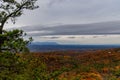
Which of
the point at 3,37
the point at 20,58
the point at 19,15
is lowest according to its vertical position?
the point at 20,58

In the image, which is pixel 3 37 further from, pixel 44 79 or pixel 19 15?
pixel 44 79

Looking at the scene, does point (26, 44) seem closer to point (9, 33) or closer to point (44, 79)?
point (9, 33)

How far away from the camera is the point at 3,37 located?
27.6m

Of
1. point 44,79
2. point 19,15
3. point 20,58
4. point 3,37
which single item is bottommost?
point 44,79

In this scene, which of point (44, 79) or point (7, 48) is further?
point (44, 79)

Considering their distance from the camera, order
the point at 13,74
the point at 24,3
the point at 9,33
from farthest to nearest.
Answer: the point at 24,3 < the point at 13,74 < the point at 9,33

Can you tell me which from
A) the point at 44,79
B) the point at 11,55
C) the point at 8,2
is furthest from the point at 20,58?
the point at 8,2

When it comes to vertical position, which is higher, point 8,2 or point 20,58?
point 8,2

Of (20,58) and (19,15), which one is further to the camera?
(19,15)

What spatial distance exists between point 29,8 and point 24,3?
0.65 meters

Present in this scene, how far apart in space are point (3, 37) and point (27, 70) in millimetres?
3933

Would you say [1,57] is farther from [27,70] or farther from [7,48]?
[27,70]

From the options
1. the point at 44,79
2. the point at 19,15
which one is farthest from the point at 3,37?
the point at 44,79

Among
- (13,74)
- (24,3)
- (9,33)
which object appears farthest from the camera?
(24,3)
